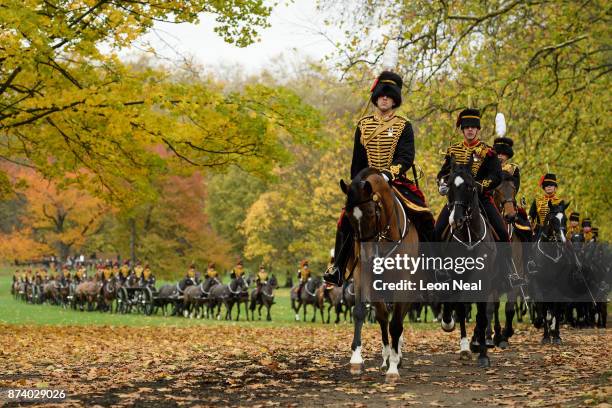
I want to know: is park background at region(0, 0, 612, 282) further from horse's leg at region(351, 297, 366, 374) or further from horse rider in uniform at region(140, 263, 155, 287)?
horse rider in uniform at region(140, 263, 155, 287)

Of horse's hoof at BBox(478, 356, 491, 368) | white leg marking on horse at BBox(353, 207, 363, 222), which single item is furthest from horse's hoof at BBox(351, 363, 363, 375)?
white leg marking on horse at BBox(353, 207, 363, 222)

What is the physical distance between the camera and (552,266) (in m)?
15.9

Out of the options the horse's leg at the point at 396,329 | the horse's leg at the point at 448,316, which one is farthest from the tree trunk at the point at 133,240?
the horse's leg at the point at 396,329

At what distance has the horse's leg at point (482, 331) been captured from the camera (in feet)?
36.0

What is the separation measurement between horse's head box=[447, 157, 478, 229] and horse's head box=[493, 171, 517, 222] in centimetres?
238

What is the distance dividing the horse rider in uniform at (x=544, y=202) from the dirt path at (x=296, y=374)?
2.07 metres

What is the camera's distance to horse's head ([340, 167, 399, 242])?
9.34 meters

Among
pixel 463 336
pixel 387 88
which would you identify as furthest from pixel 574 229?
pixel 387 88

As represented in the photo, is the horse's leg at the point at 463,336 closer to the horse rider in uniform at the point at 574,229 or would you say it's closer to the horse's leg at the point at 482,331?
the horse's leg at the point at 482,331

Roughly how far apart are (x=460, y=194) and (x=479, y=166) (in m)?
1.19

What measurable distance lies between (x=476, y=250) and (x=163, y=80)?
10.2m

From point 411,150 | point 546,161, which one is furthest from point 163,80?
→ point 411,150

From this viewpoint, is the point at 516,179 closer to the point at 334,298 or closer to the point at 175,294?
the point at 334,298

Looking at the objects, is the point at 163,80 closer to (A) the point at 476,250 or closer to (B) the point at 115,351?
(B) the point at 115,351
